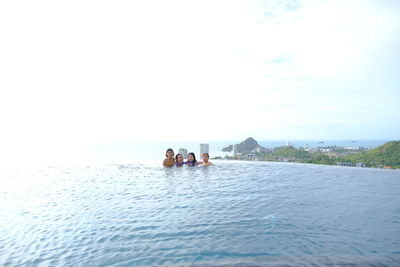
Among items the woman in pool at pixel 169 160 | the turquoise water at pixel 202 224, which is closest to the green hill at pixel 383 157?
the turquoise water at pixel 202 224

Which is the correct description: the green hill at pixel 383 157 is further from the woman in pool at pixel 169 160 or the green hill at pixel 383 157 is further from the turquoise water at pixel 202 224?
the woman in pool at pixel 169 160

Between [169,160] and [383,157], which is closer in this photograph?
[169,160]

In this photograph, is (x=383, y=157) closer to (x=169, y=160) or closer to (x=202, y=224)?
(x=169, y=160)

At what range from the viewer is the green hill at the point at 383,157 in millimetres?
21186

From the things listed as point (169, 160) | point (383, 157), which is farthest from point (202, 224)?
point (383, 157)

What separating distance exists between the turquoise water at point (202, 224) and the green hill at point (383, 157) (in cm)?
955

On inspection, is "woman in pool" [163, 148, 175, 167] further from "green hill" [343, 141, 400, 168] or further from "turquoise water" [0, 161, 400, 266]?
"green hill" [343, 141, 400, 168]

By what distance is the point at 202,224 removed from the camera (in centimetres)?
695

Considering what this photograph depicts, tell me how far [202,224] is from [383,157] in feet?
76.3

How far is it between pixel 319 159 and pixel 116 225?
2204cm

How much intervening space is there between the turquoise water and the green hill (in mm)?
9552

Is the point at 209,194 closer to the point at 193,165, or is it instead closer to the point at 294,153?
the point at 193,165

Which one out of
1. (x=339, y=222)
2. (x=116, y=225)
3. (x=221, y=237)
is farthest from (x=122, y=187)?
(x=339, y=222)

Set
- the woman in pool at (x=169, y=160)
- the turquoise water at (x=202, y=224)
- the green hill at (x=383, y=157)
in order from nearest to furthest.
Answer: the turquoise water at (x=202, y=224) < the woman in pool at (x=169, y=160) < the green hill at (x=383, y=157)
